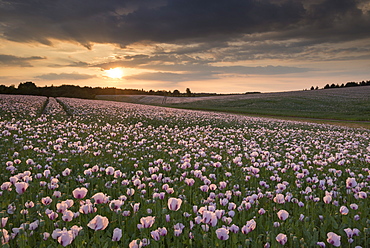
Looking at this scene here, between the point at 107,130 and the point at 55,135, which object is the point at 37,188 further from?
the point at 107,130

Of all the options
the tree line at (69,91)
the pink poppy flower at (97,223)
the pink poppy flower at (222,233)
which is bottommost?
the pink poppy flower at (222,233)

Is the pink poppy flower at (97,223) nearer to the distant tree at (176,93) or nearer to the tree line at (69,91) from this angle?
the tree line at (69,91)

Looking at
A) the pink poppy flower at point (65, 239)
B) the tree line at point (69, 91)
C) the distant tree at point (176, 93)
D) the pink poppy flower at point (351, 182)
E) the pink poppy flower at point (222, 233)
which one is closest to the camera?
the pink poppy flower at point (65, 239)

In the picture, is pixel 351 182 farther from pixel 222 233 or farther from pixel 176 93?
pixel 176 93

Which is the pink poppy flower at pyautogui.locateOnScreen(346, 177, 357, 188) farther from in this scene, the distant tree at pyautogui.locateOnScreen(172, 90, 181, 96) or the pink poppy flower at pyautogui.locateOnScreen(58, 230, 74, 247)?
the distant tree at pyautogui.locateOnScreen(172, 90, 181, 96)

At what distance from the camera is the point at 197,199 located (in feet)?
15.1

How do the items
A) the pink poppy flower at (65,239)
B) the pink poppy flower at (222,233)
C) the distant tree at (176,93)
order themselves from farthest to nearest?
1. the distant tree at (176,93)
2. the pink poppy flower at (222,233)
3. the pink poppy flower at (65,239)

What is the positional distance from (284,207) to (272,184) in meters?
1.36

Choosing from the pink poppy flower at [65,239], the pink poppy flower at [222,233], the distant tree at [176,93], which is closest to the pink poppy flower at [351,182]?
the pink poppy flower at [222,233]

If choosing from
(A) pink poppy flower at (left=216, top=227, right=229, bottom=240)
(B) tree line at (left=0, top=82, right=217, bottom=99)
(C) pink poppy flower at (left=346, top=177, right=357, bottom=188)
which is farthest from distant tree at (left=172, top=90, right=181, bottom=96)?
(A) pink poppy flower at (left=216, top=227, right=229, bottom=240)

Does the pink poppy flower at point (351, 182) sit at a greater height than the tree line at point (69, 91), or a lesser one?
lesser

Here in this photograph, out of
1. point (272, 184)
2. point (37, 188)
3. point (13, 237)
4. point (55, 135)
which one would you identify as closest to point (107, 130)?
point (55, 135)

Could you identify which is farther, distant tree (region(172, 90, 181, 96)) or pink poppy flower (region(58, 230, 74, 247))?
distant tree (region(172, 90, 181, 96))

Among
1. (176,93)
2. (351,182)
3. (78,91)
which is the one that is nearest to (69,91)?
(78,91)
